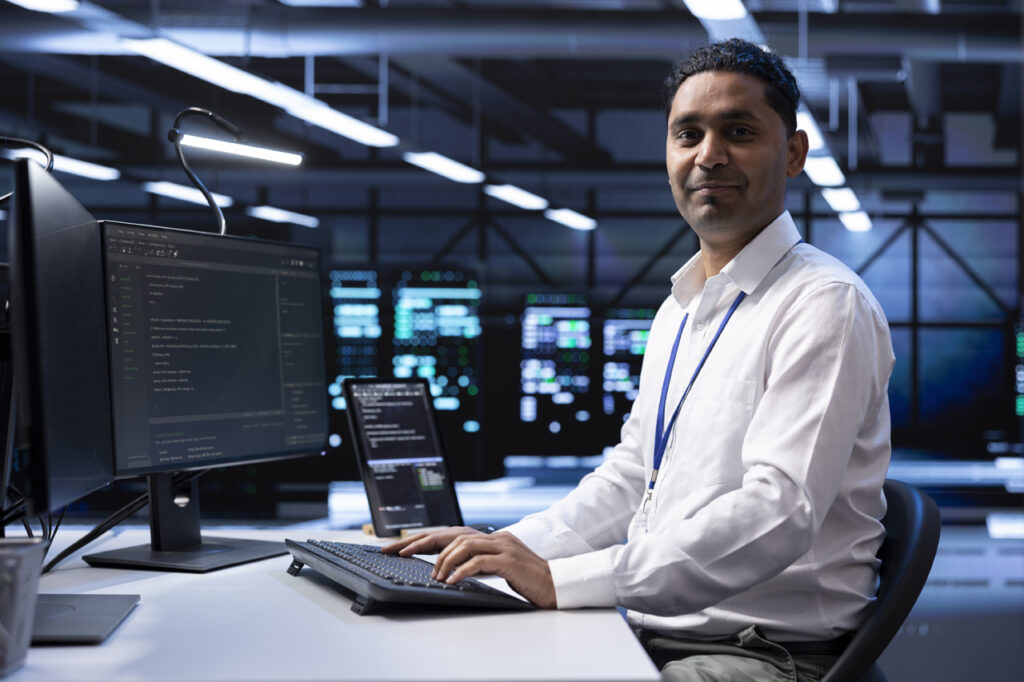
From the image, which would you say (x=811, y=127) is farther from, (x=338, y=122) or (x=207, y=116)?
(x=207, y=116)

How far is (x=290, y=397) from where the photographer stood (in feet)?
5.96

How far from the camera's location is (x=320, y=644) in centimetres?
113

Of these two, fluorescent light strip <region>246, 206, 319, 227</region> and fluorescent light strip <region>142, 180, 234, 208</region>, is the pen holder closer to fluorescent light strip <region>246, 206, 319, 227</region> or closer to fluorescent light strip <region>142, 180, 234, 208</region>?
fluorescent light strip <region>142, 180, 234, 208</region>

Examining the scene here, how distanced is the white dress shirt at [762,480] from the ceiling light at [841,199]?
22.4 feet

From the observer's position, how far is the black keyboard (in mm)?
1229

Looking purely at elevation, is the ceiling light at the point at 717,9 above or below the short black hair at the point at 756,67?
above

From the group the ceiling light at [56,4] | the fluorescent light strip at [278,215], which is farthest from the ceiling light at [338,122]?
the fluorescent light strip at [278,215]

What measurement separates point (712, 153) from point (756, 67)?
6.5 inches

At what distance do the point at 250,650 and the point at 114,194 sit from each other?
9860 millimetres

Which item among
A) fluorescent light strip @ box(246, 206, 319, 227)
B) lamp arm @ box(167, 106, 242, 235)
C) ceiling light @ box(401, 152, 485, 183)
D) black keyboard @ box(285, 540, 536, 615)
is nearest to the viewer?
black keyboard @ box(285, 540, 536, 615)

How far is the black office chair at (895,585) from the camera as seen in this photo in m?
1.38

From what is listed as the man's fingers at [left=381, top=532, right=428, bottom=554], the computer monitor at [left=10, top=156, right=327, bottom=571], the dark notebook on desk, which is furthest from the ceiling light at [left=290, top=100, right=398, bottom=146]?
the man's fingers at [left=381, top=532, right=428, bottom=554]

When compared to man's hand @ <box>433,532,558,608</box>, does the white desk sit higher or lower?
lower

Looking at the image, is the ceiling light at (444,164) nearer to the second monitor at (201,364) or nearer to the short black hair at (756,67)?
the second monitor at (201,364)
